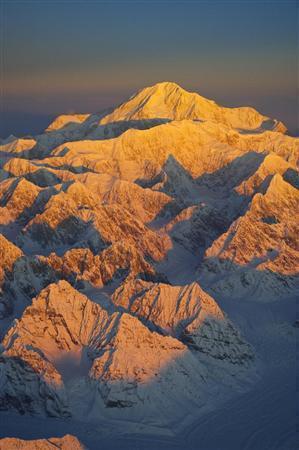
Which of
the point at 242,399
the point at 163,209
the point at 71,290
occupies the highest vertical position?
→ the point at 71,290

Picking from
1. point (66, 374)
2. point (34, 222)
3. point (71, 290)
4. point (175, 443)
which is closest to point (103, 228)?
point (34, 222)

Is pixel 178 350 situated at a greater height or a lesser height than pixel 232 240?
greater

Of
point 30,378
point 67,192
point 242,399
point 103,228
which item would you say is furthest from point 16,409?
point 67,192

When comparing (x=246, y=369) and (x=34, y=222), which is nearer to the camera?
(x=246, y=369)

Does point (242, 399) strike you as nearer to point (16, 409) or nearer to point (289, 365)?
point (289, 365)

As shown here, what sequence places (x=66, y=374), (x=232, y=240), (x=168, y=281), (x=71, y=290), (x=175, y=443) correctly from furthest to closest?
1. (x=232, y=240)
2. (x=168, y=281)
3. (x=71, y=290)
4. (x=66, y=374)
5. (x=175, y=443)

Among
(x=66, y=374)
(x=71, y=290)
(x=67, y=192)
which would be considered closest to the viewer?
(x=66, y=374)
